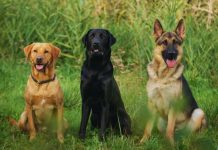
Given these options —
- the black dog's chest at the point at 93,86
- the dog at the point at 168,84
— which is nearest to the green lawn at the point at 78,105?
the dog at the point at 168,84

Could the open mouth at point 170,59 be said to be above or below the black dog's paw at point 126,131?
above

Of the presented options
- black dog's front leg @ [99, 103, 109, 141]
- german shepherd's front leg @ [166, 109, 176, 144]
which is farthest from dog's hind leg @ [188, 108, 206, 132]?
black dog's front leg @ [99, 103, 109, 141]

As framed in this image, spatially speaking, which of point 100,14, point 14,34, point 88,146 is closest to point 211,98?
point 88,146

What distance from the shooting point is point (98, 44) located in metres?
4.26

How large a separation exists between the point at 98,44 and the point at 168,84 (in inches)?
30.4

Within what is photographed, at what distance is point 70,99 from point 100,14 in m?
2.87

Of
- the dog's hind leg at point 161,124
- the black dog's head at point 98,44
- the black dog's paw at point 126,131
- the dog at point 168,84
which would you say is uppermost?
the black dog's head at point 98,44

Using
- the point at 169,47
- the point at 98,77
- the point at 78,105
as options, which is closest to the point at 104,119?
the point at 98,77

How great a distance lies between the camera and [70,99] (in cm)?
571

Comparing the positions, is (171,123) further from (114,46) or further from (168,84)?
(114,46)

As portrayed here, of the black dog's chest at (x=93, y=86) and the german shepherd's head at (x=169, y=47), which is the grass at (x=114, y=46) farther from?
the german shepherd's head at (x=169, y=47)

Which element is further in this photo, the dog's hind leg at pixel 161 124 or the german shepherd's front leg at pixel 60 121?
the dog's hind leg at pixel 161 124

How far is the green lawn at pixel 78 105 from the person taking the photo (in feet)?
13.7

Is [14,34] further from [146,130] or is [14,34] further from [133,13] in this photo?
[146,130]
